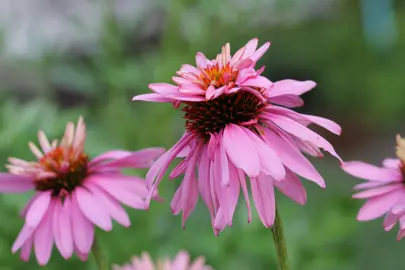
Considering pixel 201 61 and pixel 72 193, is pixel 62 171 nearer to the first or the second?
pixel 72 193

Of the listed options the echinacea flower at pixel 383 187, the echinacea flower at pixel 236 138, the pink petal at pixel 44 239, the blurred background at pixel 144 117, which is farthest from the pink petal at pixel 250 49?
the blurred background at pixel 144 117

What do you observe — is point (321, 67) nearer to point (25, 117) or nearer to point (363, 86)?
point (363, 86)

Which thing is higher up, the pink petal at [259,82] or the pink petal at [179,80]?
the pink petal at [179,80]

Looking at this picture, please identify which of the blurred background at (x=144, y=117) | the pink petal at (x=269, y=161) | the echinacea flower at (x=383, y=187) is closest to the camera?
the pink petal at (x=269, y=161)

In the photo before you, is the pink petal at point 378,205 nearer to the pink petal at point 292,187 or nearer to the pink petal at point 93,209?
the pink petal at point 292,187

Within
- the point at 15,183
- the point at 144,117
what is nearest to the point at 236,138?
the point at 15,183

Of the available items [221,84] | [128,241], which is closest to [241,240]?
[128,241]

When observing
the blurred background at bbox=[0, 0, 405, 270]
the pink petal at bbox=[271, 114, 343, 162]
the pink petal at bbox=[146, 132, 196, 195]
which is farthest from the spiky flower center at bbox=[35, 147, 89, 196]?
the blurred background at bbox=[0, 0, 405, 270]

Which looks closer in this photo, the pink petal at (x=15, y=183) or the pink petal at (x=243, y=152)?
the pink petal at (x=243, y=152)
